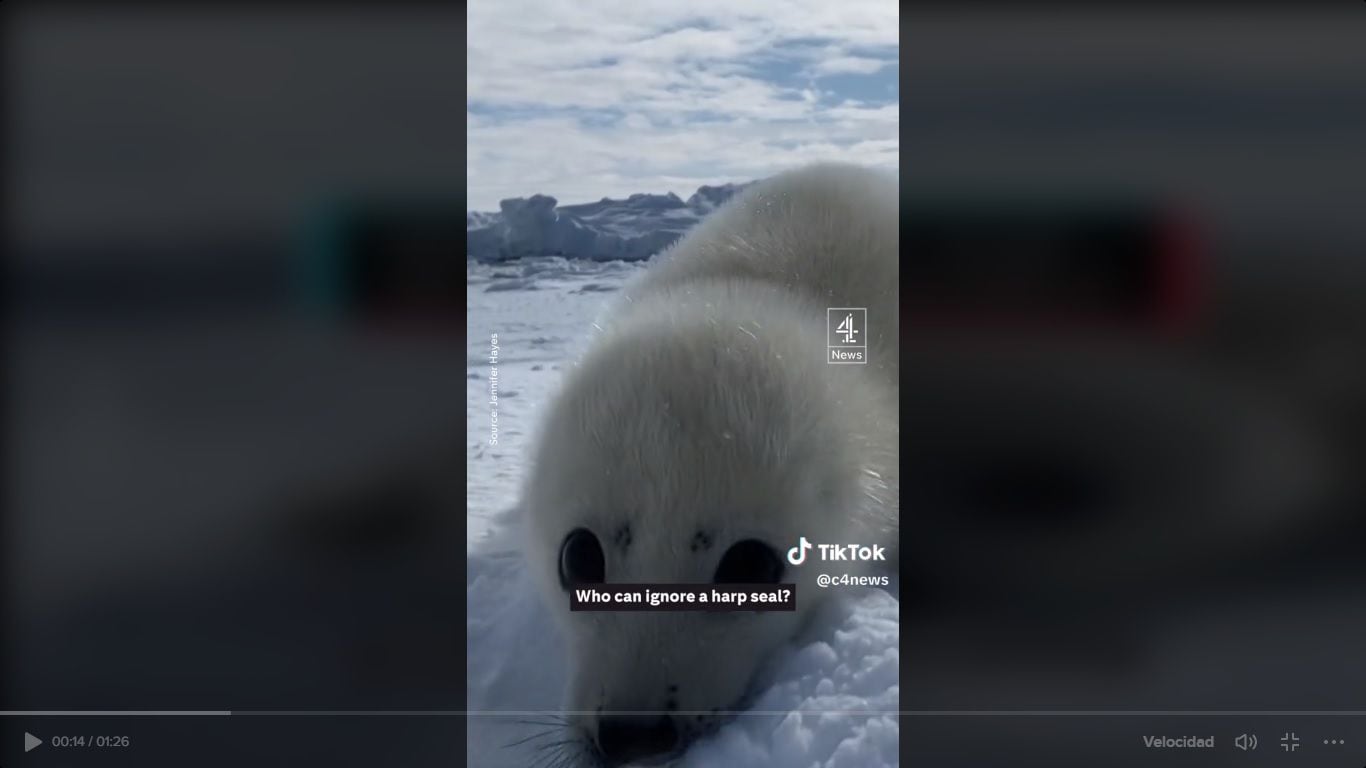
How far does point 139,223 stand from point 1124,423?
2.04 metres

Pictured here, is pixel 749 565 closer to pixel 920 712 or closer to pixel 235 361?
pixel 920 712

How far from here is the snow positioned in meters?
2.06

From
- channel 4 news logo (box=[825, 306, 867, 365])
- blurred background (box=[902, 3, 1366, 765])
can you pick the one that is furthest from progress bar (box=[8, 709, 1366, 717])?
channel 4 news logo (box=[825, 306, 867, 365])

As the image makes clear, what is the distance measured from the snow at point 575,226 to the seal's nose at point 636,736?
2.94 feet

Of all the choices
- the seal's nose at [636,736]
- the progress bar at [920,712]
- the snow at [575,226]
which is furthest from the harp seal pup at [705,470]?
the progress bar at [920,712]

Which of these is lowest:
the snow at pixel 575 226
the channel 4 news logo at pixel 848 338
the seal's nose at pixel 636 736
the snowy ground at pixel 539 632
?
the seal's nose at pixel 636 736

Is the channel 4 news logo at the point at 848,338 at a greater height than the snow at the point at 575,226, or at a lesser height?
lesser

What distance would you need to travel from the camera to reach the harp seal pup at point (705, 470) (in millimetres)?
1966

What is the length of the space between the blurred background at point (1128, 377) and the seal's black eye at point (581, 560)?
0.61 metres

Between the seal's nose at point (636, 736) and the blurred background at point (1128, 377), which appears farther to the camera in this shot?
the blurred background at point (1128, 377)

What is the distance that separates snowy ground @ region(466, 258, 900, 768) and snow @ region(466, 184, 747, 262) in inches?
1.2

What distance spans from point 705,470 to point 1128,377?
861mm

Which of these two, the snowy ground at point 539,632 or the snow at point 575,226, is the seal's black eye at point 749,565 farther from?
the snow at point 575,226

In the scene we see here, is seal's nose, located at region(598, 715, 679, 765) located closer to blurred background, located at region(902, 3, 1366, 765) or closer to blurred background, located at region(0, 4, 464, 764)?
blurred background, located at region(0, 4, 464, 764)
